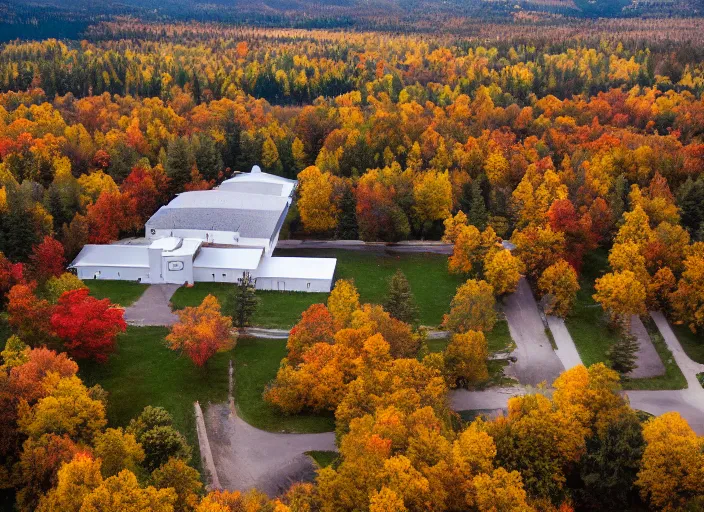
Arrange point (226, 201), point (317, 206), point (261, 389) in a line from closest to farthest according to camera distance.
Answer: point (261, 389), point (226, 201), point (317, 206)

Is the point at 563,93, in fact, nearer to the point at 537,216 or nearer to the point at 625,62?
the point at 625,62

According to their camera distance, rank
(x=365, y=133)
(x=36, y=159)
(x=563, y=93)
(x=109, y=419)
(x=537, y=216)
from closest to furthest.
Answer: (x=109, y=419) < (x=537, y=216) < (x=36, y=159) < (x=365, y=133) < (x=563, y=93)

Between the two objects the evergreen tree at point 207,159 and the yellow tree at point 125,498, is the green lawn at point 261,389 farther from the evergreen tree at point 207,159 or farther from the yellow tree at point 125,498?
the evergreen tree at point 207,159

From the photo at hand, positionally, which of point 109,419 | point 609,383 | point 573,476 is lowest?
point 109,419

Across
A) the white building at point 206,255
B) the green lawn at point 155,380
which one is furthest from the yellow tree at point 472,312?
the green lawn at point 155,380

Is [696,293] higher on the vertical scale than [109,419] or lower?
higher

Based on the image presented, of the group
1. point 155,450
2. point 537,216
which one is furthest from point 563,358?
point 155,450

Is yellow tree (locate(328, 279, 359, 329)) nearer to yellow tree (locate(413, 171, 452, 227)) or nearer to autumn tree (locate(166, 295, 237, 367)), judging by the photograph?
autumn tree (locate(166, 295, 237, 367))

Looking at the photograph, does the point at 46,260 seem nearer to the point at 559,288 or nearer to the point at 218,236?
the point at 218,236

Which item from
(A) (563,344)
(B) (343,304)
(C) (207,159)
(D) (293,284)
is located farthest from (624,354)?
(C) (207,159)
